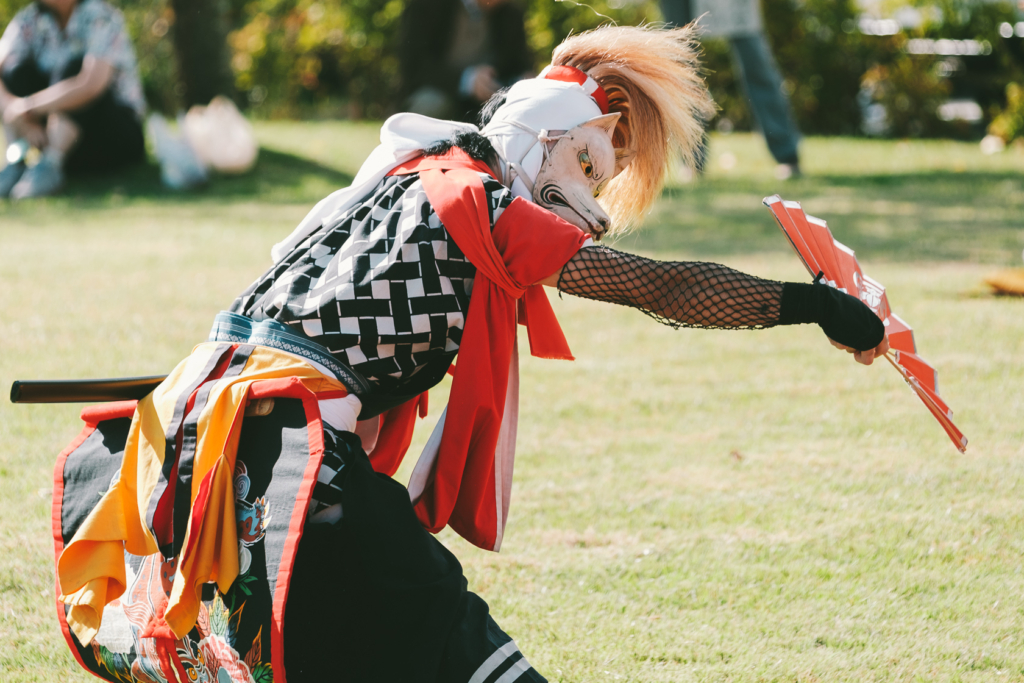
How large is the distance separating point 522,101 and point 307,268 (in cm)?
66

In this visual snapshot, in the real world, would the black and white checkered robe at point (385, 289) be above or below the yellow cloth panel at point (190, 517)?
Answer: above

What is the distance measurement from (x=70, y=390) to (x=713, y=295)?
1374 millimetres

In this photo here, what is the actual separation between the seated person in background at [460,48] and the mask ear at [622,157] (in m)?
6.34

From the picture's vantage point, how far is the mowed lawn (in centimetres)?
285

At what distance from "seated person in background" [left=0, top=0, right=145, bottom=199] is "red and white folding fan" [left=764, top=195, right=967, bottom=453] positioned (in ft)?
26.6

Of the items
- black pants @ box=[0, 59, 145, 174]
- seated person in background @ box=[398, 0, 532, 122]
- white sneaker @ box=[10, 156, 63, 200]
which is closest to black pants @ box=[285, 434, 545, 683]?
seated person in background @ box=[398, 0, 532, 122]

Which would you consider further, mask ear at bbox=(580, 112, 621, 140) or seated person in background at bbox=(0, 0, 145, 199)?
seated person in background at bbox=(0, 0, 145, 199)

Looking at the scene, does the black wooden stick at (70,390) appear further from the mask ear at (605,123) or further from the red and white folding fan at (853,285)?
the red and white folding fan at (853,285)

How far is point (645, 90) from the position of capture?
270cm

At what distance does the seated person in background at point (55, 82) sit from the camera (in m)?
9.20

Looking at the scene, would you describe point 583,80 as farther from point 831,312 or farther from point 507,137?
point 831,312

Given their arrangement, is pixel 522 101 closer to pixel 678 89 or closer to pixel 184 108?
pixel 678 89

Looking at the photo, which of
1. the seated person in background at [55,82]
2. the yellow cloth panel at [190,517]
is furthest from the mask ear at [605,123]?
the seated person in background at [55,82]

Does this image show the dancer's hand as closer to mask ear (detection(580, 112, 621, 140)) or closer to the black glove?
the black glove
